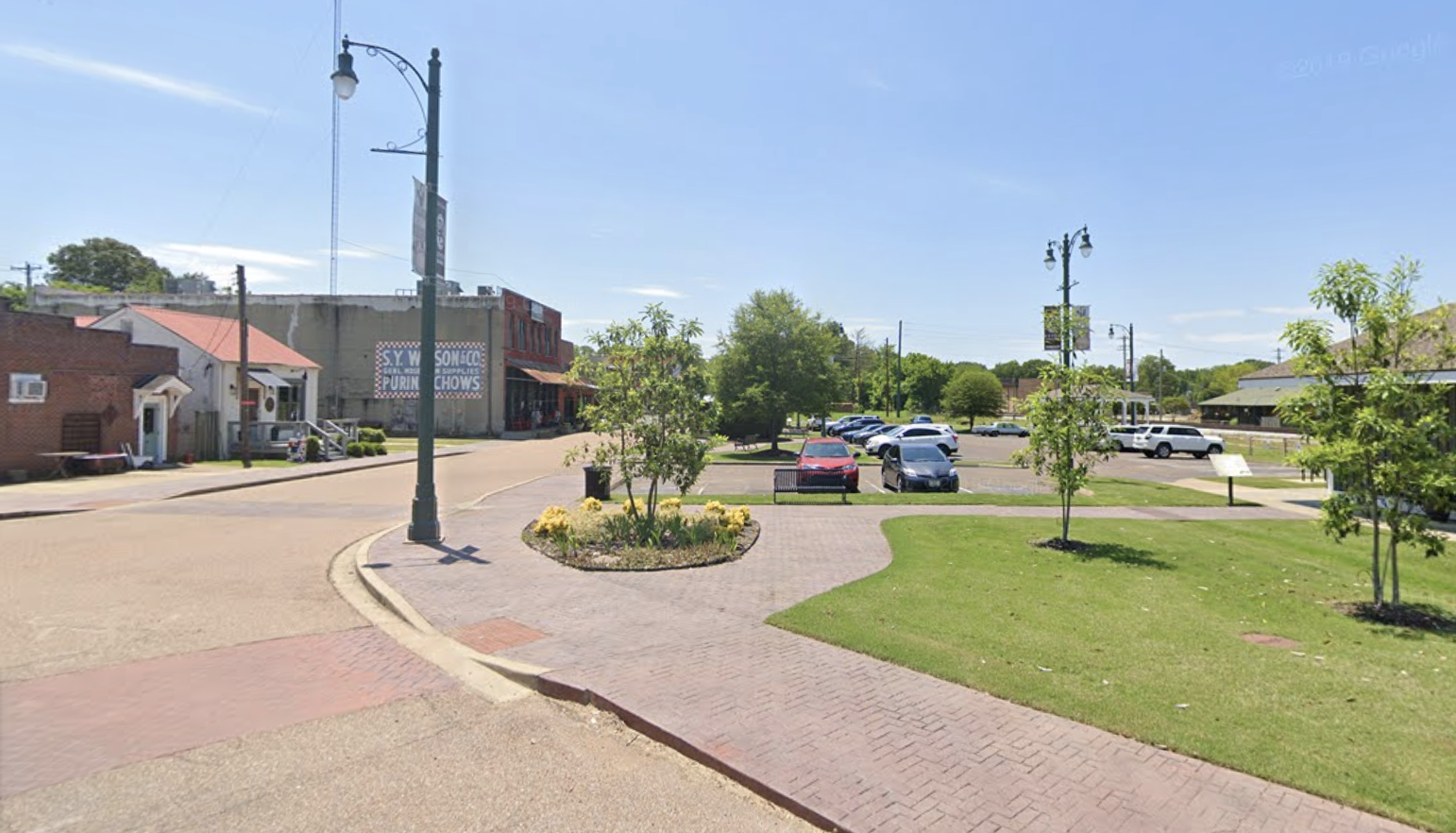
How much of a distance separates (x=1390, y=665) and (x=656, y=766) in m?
6.42

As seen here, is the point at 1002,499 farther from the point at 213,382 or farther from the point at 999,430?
the point at 999,430

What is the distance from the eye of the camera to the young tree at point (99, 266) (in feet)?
275

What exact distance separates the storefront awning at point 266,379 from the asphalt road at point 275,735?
26.2m

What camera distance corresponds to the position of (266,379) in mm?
32719

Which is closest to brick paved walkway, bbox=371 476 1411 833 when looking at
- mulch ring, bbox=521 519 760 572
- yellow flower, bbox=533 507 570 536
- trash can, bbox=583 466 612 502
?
mulch ring, bbox=521 519 760 572

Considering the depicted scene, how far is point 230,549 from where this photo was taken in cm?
1138

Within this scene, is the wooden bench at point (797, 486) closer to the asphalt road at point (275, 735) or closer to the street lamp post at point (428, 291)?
the street lamp post at point (428, 291)

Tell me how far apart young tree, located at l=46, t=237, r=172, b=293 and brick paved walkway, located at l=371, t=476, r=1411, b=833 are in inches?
3989

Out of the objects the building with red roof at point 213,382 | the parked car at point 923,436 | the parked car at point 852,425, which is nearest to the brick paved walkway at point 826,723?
the building with red roof at point 213,382

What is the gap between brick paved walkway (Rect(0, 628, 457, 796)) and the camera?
4.53 meters

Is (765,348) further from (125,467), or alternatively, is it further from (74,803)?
(74,803)

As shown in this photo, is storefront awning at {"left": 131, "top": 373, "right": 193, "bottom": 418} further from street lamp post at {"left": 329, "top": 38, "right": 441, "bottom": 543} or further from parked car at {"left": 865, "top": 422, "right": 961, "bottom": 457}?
parked car at {"left": 865, "top": 422, "right": 961, "bottom": 457}

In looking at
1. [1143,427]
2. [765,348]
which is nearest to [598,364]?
[765,348]

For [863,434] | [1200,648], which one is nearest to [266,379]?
[863,434]
